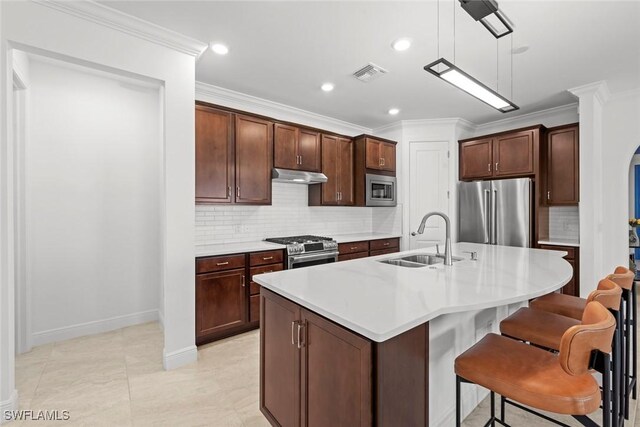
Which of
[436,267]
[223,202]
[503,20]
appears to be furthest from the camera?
[223,202]

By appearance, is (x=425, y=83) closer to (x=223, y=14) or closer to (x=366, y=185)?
(x=366, y=185)

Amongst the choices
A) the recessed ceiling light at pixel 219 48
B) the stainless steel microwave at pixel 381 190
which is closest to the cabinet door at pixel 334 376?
the recessed ceiling light at pixel 219 48

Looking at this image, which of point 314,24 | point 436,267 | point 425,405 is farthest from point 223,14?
point 425,405

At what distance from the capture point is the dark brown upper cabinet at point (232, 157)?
319 centimetres

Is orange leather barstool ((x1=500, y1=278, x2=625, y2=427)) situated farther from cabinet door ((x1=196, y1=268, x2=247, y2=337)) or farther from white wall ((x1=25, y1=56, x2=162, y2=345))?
white wall ((x1=25, y1=56, x2=162, y2=345))

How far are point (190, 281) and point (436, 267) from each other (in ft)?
6.69

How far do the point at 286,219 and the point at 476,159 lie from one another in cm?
313

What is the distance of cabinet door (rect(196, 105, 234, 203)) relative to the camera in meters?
3.17

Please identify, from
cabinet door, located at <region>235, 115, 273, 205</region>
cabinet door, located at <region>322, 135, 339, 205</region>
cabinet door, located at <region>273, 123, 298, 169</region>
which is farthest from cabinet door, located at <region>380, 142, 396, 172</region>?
cabinet door, located at <region>235, 115, 273, 205</region>

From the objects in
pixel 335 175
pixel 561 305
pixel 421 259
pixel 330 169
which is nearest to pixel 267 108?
pixel 330 169

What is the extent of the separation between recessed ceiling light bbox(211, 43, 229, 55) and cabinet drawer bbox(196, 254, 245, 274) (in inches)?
77.1

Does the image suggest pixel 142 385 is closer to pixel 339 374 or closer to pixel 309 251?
pixel 339 374

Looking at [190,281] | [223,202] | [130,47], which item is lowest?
[190,281]

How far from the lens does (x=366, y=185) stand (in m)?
4.71
